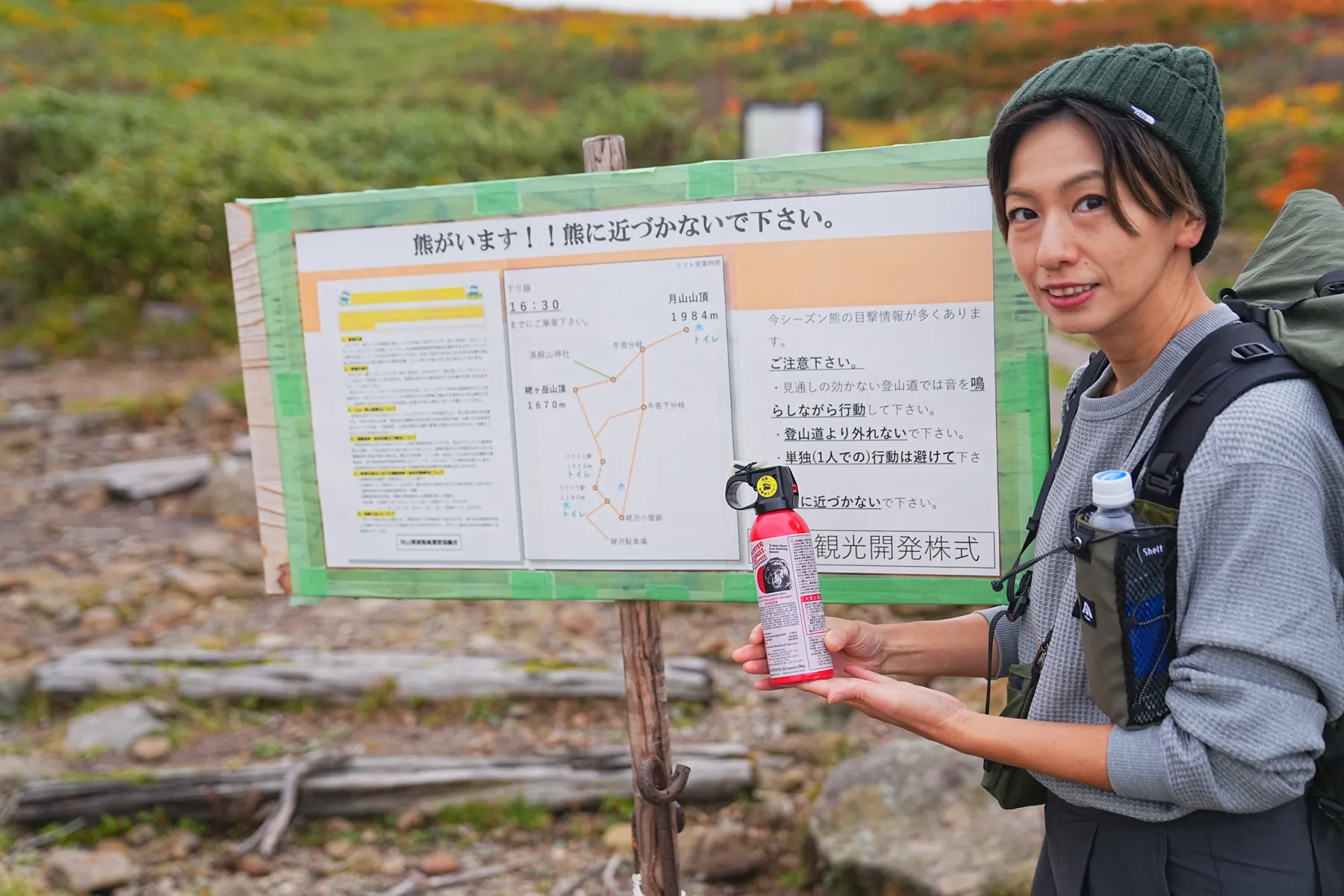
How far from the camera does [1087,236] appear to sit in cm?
145

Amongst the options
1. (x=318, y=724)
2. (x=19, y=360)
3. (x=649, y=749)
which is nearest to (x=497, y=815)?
(x=318, y=724)

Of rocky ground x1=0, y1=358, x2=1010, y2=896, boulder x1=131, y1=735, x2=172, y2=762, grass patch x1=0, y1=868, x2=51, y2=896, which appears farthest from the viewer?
boulder x1=131, y1=735, x2=172, y2=762

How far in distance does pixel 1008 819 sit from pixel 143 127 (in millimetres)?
15575

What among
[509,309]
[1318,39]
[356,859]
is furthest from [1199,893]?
[1318,39]

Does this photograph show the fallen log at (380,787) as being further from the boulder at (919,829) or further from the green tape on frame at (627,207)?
the green tape on frame at (627,207)

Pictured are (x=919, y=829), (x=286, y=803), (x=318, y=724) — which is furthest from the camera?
(x=318, y=724)

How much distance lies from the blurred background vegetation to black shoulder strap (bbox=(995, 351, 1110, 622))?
424 inches

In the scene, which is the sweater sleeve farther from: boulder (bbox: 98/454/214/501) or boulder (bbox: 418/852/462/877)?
boulder (bbox: 98/454/214/501)

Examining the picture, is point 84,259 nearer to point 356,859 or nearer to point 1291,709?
point 356,859

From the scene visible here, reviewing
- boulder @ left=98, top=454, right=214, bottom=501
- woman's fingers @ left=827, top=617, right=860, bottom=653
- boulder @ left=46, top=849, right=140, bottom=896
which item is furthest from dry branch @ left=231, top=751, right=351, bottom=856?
boulder @ left=98, top=454, right=214, bottom=501

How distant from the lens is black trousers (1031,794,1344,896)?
1393mm

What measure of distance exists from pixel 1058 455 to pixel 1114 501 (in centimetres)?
35

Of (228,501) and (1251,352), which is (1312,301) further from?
(228,501)

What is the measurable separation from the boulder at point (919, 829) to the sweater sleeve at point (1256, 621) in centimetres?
182
